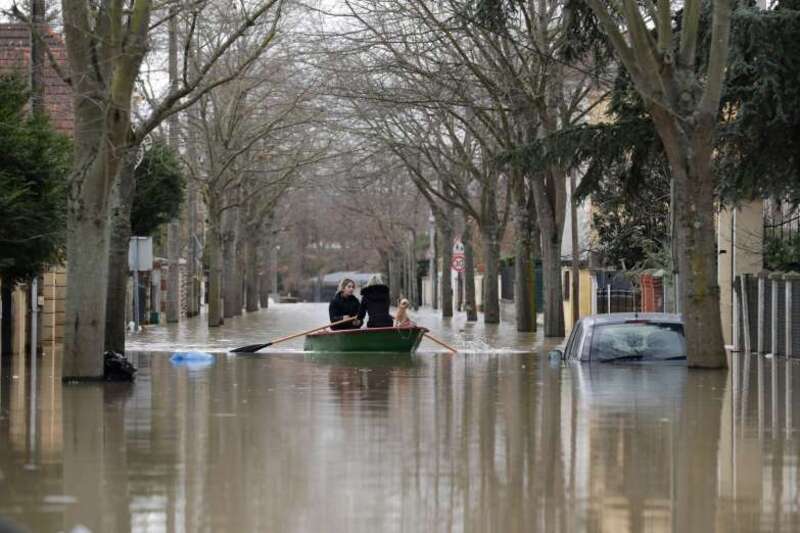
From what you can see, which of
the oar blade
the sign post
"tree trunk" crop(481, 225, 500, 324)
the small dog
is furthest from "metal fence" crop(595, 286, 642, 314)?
the sign post

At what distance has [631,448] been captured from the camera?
42.3 ft

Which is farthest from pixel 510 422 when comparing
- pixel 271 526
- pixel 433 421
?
pixel 271 526

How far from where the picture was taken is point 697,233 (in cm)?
2202

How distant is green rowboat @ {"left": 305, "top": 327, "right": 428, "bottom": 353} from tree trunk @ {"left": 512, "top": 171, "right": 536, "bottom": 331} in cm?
1405

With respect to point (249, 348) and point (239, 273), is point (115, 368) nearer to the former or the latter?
point (249, 348)

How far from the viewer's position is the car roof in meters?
21.9

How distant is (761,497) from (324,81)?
32428 mm

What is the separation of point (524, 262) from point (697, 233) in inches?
872

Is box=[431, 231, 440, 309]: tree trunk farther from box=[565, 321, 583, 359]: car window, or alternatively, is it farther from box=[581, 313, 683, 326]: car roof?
box=[581, 313, 683, 326]: car roof

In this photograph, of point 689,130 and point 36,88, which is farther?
point 36,88

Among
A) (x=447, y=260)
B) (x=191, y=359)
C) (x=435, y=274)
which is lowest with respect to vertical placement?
(x=191, y=359)

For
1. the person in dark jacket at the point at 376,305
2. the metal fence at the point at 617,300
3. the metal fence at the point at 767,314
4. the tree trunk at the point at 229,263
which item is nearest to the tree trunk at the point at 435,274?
the tree trunk at the point at 229,263

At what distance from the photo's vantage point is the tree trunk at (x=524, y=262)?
43.8 meters

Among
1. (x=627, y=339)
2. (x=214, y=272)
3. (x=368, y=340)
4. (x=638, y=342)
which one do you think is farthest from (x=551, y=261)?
(x=214, y=272)
